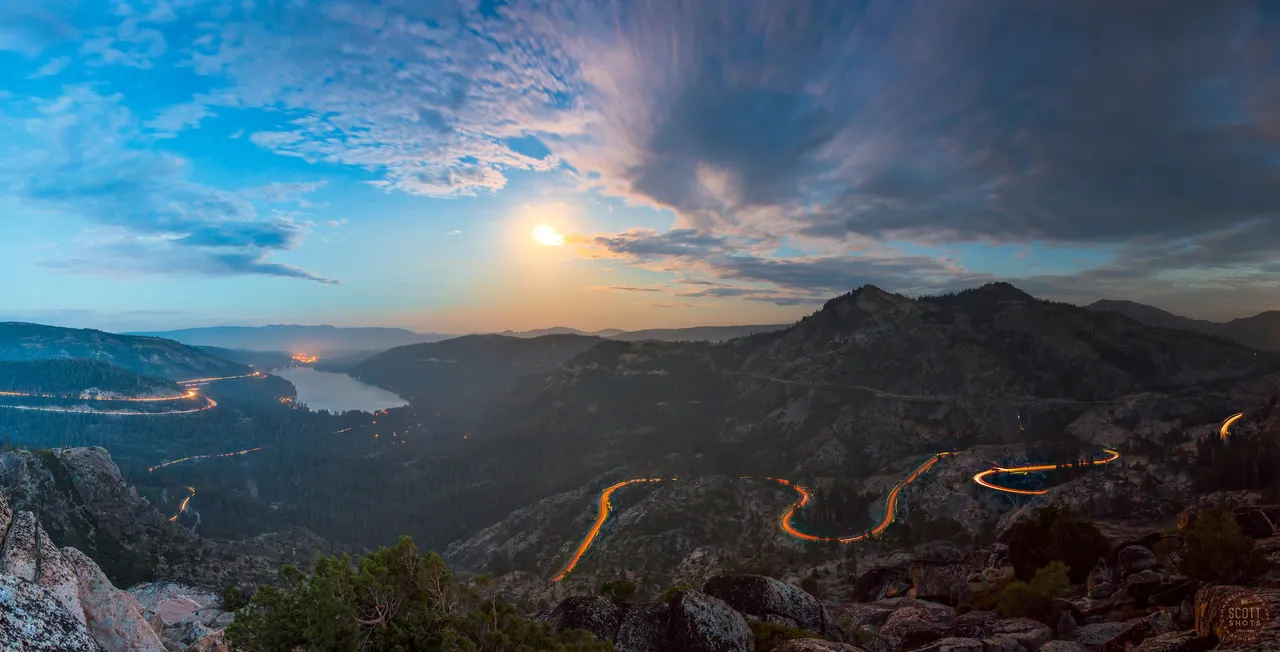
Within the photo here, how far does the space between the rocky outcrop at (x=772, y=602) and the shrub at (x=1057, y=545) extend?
30.7 meters

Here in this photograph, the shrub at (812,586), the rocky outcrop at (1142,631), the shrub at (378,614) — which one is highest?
the shrub at (378,614)

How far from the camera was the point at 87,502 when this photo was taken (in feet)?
424

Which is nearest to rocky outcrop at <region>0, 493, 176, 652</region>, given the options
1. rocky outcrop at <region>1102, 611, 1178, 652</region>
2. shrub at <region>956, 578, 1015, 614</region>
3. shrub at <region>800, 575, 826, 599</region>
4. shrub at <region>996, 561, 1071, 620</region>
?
rocky outcrop at <region>1102, 611, 1178, 652</region>

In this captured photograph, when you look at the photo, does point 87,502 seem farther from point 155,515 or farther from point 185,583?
point 185,583

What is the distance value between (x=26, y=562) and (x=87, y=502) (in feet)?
527

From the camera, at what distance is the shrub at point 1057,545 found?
199ft

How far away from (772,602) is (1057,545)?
38.2 metres

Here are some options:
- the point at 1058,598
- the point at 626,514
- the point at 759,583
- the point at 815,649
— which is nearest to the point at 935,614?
the point at 1058,598

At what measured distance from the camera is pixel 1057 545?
201 feet

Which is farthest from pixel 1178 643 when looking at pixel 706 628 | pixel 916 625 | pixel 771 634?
pixel 706 628

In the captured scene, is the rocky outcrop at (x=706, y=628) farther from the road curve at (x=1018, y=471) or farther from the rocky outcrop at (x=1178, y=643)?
the road curve at (x=1018, y=471)

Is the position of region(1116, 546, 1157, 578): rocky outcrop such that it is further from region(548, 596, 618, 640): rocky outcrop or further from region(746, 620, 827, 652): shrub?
region(548, 596, 618, 640): rocky outcrop

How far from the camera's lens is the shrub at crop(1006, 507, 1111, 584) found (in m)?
60.5

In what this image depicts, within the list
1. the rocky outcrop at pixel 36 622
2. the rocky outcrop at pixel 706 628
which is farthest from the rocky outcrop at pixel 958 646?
the rocky outcrop at pixel 36 622
